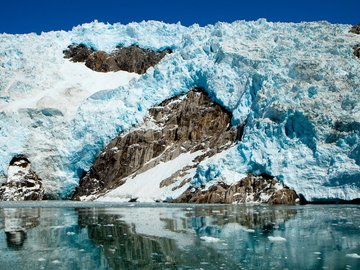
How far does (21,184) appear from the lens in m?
55.2

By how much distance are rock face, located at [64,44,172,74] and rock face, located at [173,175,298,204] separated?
46229mm

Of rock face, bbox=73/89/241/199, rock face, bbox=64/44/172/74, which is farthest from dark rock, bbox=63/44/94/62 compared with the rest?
rock face, bbox=73/89/241/199

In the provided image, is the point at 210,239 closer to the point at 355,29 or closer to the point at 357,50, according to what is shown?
the point at 357,50

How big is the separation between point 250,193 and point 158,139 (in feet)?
61.4

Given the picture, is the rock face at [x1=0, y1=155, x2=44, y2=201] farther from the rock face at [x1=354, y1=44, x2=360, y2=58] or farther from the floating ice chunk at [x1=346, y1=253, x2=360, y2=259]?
the floating ice chunk at [x1=346, y1=253, x2=360, y2=259]

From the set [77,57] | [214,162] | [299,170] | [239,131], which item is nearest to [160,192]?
[214,162]

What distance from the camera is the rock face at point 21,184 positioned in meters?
54.7

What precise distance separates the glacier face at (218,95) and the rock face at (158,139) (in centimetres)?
144

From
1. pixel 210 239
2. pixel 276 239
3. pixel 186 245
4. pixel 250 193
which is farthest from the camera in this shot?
pixel 250 193

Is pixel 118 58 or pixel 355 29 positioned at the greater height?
pixel 118 58

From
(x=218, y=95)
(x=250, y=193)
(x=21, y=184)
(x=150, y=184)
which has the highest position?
(x=218, y=95)

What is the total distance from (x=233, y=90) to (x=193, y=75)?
20.6 feet

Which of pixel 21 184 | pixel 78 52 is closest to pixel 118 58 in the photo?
pixel 78 52

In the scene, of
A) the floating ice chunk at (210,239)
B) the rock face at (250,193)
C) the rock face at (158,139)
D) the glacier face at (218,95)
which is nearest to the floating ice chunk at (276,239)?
the floating ice chunk at (210,239)
